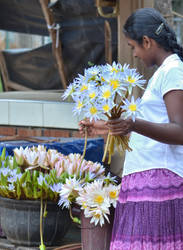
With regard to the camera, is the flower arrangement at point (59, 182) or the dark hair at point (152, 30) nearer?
the dark hair at point (152, 30)

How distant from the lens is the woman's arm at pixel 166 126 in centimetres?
221

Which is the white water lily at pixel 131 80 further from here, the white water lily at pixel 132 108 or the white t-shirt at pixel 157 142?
the white water lily at pixel 132 108

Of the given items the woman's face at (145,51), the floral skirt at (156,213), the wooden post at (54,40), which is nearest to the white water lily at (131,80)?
the woman's face at (145,51)

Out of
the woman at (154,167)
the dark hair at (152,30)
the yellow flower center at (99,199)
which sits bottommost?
the yellow flower center at (99,199)

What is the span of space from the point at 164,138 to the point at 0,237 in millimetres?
1894

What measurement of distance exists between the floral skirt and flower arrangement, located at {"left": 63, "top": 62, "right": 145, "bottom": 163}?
0.20 metres

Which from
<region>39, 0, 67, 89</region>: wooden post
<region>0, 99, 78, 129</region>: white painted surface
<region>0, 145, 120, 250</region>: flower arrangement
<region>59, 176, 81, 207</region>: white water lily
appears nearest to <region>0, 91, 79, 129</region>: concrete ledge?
<region>0, 99, 78, 129</region>: white painted surface

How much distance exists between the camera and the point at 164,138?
7.36 ft

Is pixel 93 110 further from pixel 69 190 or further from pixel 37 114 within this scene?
pixel 37 114

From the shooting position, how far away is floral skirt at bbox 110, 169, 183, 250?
2.38 meters

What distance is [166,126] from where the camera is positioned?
7.33 ft

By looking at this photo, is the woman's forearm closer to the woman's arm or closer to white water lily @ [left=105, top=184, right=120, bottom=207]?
the woman's arm

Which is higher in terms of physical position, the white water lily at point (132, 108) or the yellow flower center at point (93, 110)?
the white water lily at point (132, 108)

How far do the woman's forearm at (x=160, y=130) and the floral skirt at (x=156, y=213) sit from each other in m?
0.21
